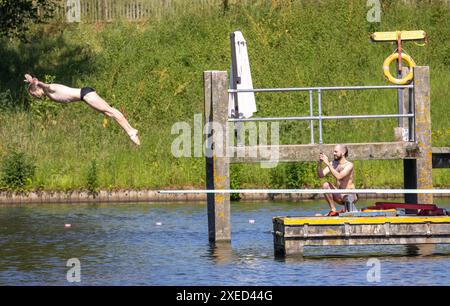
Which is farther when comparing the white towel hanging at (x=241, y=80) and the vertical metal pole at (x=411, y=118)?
the white towel hanging at (x=241, y=80)

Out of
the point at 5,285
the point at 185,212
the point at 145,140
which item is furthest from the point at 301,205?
the point at 5,285

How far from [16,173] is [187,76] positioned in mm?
9151

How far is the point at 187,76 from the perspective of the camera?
1711 inches

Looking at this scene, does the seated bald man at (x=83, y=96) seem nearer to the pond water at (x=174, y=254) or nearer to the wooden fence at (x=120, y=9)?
the pond water at (x=174, y=254)

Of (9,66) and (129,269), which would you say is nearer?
(129,269)

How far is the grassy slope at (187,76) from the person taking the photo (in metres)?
37.0

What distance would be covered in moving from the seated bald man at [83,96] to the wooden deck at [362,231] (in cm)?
477

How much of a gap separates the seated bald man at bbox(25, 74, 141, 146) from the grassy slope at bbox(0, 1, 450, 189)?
575 inches

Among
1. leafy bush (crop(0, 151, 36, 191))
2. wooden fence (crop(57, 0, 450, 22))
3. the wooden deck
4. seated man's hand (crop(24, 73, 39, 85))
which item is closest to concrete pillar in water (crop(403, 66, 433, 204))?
the wooden deck

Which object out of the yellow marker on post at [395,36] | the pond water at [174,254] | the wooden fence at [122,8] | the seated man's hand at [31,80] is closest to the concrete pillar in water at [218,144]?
the pond water at [174,254]

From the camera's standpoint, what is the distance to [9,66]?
4488cm

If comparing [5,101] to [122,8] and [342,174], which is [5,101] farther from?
[342,174]

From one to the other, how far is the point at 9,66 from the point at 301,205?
47.9 ft

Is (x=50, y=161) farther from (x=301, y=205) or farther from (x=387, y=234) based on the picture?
(x=387, y=234)
